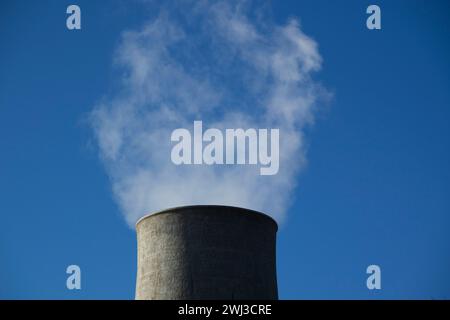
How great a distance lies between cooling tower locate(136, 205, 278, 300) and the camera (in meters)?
17.1

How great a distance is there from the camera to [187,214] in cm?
1759

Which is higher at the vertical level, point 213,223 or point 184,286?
point 213,223

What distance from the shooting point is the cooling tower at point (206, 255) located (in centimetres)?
1712

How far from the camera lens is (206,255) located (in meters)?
17.2
